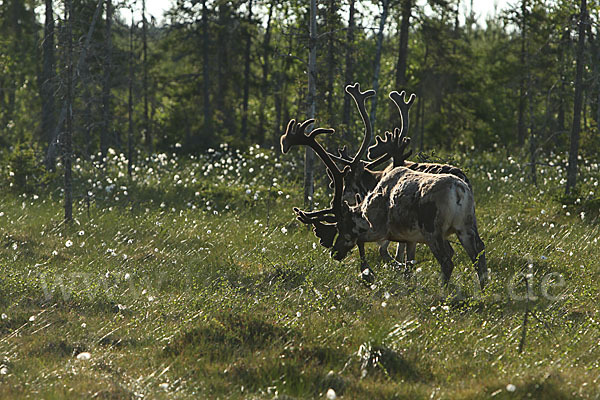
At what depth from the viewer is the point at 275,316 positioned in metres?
8.45

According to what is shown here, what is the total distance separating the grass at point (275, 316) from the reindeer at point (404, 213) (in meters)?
0.62

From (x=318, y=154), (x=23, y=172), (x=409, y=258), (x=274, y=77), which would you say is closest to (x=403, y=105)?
(x=318, y=154)

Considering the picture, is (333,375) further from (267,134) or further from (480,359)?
(267,134)

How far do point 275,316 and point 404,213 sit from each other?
2.30 metres

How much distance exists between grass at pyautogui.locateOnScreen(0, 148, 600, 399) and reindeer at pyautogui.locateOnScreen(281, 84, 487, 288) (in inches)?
24.5

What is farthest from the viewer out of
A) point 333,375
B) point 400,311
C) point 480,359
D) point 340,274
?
point 340,274

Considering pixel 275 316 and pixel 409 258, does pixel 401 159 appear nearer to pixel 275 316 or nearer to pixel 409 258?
pixel 409 258

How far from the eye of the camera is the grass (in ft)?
21.1

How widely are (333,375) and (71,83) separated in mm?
10624

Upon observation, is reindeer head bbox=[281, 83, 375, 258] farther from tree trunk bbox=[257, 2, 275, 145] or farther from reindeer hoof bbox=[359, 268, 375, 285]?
tree trunk bbox=[257, 2, 275, 145]

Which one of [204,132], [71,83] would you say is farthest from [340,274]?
[204,132]

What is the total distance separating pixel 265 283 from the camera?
34.3ft

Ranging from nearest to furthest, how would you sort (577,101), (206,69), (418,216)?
1. (418,216)
2. (577,101)
3. (206,69)

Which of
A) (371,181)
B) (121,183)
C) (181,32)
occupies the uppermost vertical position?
(181,32)
